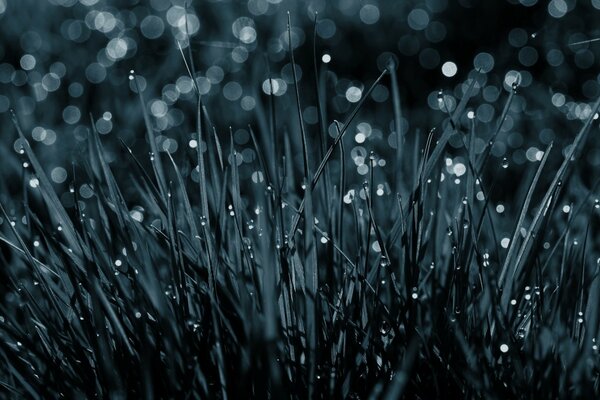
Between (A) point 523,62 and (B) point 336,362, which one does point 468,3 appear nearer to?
(A) point 523,62

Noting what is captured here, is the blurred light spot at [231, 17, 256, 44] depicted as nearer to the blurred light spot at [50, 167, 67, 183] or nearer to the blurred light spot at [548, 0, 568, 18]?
the blurred light spot at [50, 167, 67, 183]

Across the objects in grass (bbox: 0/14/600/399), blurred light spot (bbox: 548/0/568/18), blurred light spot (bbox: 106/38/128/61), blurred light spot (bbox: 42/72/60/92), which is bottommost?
grass (bbox: 0/14/600/399)

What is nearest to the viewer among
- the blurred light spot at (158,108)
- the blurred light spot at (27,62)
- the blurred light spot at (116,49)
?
the blurred light spot at (158,108)

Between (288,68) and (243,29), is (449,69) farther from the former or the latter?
(243,29)

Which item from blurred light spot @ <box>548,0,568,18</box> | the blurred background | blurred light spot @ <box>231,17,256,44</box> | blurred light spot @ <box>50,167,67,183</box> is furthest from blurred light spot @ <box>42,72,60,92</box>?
blurred light spot @ <box>548,0,568,18</box>

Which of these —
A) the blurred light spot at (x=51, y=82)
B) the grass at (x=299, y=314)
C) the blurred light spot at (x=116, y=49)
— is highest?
the blurred light spot at (x=116, y=49)

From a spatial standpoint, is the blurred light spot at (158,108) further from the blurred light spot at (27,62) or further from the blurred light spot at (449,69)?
the blurred light spot at (449,69)

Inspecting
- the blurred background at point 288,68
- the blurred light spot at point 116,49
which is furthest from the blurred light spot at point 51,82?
the blurred light spot at point 116,49

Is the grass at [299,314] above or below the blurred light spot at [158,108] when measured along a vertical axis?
below

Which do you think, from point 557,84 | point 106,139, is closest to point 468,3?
point 557,84
